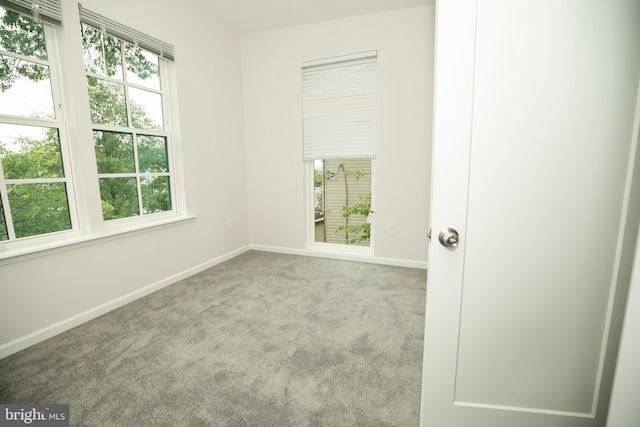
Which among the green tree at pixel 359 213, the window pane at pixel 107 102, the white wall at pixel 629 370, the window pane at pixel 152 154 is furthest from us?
the green tree at pixel 359 213

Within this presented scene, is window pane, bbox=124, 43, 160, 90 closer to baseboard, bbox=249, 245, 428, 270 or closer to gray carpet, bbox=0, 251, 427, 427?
gray carpet, bbox=0, 251, 427, 427

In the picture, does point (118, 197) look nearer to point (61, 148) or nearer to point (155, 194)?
point (155, 194)

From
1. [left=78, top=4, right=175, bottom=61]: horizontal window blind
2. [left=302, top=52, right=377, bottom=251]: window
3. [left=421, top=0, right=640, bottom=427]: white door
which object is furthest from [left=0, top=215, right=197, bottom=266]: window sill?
[left=421, top=0, right=640, bottom=427]: white door

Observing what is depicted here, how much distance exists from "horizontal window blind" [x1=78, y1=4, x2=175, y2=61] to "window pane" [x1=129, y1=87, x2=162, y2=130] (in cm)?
37

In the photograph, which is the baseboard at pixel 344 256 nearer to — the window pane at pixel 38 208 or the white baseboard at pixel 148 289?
the white baseboard at pixel 148 289

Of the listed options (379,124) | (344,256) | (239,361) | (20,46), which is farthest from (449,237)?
(20,46)

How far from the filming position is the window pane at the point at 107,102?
2.23 metres

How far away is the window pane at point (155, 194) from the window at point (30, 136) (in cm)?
60

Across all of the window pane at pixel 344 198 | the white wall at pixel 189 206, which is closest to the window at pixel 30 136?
the white wall at pixel 189 206

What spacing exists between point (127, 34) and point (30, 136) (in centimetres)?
111

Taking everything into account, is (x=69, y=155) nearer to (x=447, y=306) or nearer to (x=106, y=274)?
(x=106, y=274)

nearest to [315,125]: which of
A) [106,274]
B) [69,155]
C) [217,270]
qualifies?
[217,270]

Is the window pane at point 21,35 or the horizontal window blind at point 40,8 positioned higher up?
the horizontal window blind at point 40,8

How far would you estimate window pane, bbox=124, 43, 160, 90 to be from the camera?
8.23 ft
